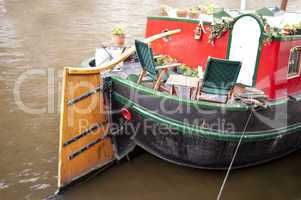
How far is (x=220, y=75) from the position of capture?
17.1ft

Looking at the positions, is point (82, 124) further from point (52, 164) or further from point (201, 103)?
point (201, 103)

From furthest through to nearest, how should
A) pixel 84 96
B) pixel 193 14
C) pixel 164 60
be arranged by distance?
1. pixel 193 14
2. pixel 164 60
3. pixel 84 96

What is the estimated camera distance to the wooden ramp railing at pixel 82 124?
5.38 metres

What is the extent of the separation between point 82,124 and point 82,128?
7cm

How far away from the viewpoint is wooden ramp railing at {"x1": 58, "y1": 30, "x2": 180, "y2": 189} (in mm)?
5379

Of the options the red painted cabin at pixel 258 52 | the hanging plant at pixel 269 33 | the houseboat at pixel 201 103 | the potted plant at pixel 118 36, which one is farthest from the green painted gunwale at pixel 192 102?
the potted plant at pixel 118 36

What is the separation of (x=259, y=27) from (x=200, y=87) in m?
1.29

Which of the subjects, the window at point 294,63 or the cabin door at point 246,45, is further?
the window at point 294,63

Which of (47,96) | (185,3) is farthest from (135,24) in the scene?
(47,96)

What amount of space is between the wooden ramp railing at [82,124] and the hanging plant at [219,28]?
4.38 feet

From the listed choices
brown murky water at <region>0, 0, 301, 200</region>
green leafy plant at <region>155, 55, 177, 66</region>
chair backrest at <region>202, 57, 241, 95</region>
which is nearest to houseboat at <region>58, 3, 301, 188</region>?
chair backrest at <region>202, 57, 241, 95</region>

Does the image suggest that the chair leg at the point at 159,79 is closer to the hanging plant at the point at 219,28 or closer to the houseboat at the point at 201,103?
the houseboat at the point at 201,103

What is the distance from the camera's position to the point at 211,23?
20.6 feet

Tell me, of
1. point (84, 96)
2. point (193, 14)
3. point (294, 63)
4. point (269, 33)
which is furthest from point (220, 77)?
point (193, 14)
